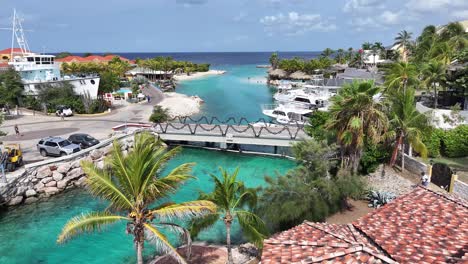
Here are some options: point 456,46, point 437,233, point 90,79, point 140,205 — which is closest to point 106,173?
point 140,205

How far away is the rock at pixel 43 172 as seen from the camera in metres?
26.1

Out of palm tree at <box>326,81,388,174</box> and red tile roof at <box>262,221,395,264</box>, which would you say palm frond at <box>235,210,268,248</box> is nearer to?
red tile roof at <box>262,221,395,264</box>

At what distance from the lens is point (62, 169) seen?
89.5 ft

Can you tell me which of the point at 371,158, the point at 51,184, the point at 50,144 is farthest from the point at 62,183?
the point at 371,158

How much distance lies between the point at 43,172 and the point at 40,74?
28.6 metres

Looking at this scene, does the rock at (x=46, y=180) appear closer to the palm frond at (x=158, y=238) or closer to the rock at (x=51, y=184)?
the rock at (x=51, y=184)

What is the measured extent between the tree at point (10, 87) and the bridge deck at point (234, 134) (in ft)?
64.0

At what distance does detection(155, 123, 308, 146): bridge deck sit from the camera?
3397 cm

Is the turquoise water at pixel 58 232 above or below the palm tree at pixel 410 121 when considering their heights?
below

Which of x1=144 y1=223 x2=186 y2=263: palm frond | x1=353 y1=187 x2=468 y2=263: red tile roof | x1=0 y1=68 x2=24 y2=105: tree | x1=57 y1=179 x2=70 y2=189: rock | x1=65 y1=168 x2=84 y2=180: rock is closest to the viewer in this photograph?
x1=353 y1=187 x2=468 y2=263: red tile roof

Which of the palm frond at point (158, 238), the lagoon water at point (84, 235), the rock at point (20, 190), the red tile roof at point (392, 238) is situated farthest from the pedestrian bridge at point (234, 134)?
the palm frond at point (158, 238)

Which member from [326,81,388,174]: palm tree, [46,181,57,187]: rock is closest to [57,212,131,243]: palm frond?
[326,81,388,174]: palm tree

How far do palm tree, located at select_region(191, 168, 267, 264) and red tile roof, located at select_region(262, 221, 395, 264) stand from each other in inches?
115

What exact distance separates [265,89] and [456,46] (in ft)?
173
